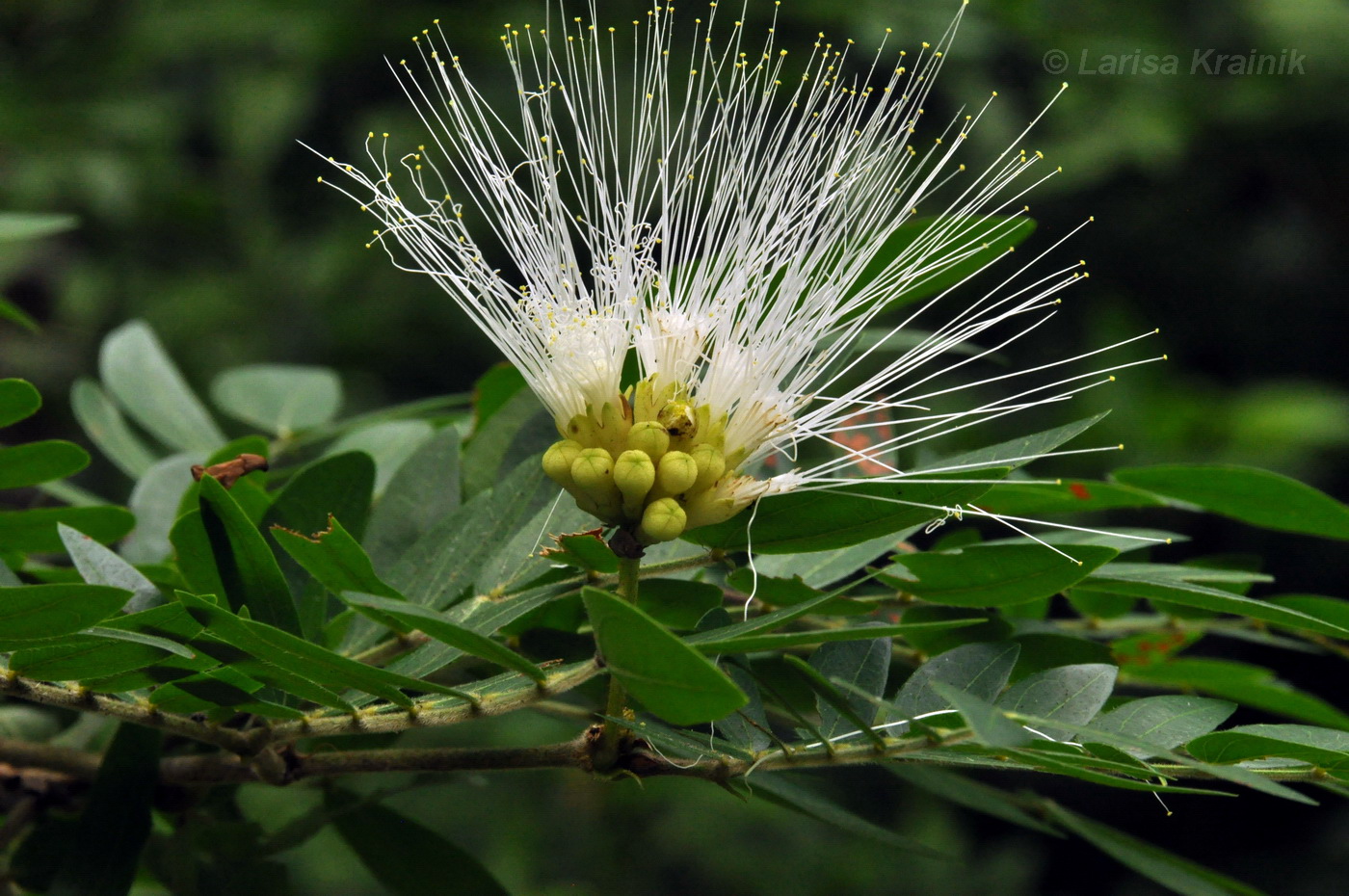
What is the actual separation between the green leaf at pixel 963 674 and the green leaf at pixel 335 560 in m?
0.40

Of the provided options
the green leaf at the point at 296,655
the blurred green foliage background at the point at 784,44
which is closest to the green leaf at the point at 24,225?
the green leaf at the point at 296,655

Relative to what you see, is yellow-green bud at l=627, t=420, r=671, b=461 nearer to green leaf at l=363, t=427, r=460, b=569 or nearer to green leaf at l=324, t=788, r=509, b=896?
green leaf at l=363, t=427, r=460, b=569

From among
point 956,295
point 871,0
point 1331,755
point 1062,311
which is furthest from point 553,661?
point 1062,311

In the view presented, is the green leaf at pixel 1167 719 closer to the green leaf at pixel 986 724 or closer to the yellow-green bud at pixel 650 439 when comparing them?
the green leaf at pixel 986 724

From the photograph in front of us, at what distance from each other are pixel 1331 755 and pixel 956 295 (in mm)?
2490

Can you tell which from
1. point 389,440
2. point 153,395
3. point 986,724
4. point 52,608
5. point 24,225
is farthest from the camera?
point 153,395

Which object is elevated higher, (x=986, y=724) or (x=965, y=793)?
(x=986, y=724)

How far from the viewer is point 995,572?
97 centimetres

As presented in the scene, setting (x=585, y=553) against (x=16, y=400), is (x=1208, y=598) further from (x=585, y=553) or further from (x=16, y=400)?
(x=16, y=400)

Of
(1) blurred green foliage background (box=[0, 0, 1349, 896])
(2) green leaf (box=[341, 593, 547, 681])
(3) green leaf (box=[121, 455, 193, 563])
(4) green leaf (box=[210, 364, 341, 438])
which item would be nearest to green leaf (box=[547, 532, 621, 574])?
(2) green leaf (box=[341, 593, 547, 681])

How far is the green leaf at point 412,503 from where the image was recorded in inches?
45.8

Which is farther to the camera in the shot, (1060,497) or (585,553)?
(1060,497)

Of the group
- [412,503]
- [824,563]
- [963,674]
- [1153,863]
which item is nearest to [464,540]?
[412,503]

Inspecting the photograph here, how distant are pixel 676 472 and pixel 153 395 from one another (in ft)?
3.48
